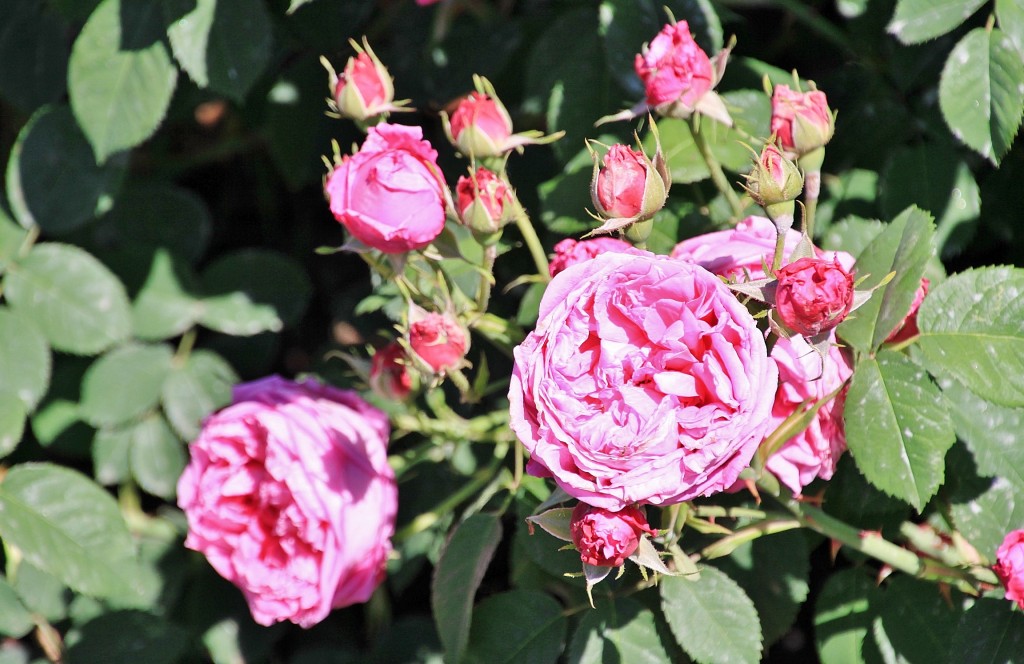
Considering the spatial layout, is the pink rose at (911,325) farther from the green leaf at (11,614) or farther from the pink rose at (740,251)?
the green leaf at (11,614)

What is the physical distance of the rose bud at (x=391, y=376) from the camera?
51.9 inches

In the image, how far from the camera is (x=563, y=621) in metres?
1.35

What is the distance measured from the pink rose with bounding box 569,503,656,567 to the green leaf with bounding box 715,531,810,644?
471 millimetres

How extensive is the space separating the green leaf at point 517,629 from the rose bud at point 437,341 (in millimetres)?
397

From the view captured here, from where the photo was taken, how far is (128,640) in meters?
1.68

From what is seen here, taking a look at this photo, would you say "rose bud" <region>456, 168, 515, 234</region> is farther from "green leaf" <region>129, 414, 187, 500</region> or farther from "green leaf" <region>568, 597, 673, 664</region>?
"green leaf" <region>129, 414, 187, 500</region>

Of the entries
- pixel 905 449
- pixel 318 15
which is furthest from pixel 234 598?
pixel 905 449

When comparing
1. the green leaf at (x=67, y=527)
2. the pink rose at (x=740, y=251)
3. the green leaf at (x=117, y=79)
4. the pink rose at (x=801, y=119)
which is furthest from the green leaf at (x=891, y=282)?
the green leaf at (x=67, y=527)

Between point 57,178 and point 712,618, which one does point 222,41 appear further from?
point 712,618

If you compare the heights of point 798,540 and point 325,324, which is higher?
point 798,540

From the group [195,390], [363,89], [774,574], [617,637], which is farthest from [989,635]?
[195,390]

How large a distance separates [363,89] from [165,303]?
776 millimetres

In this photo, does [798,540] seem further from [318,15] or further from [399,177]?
[318,15]

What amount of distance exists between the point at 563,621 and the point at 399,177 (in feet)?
2.15
